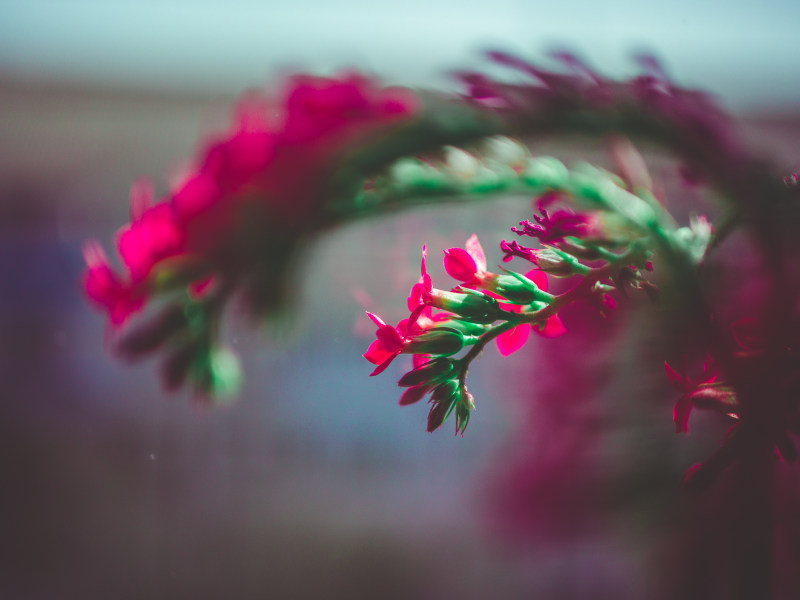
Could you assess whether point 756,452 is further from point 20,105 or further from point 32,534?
point 20,105

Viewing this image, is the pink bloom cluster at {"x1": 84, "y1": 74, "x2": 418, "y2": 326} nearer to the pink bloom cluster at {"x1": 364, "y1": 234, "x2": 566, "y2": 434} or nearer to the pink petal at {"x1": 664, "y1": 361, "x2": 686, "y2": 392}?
the pink bloom cluster at {"x1": 364, "y1": 234, "x2": 566, "y2": 434}

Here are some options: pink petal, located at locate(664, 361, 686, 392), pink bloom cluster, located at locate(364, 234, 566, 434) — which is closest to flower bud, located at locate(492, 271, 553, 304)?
pink bloom cluster, located at locate(364, 234, 566, 434)

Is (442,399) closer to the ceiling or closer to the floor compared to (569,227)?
closer to the floor

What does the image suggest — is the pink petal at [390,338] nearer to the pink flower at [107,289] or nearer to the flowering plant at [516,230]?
the flowering plant at [516,230]

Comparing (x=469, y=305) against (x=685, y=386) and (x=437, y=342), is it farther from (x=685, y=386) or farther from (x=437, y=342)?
(x=685, y=386)

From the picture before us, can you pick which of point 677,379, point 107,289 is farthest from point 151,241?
point 677,379

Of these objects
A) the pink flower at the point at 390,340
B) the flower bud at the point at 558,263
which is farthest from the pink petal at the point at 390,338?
the flower bud at the point at 558,263
